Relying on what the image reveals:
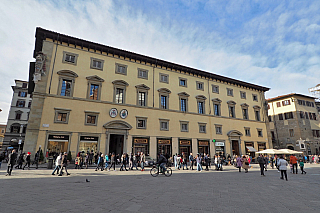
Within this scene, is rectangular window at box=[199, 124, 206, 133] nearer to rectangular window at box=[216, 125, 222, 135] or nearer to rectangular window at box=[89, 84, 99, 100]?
rectangular window at box=[216, 125, 222, 135]

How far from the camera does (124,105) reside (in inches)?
985

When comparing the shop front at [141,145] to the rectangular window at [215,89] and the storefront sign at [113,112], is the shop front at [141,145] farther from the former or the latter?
the rectangular window at [215,89]

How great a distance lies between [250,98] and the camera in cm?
3822

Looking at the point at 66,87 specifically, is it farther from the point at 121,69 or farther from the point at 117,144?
the point at 117,144

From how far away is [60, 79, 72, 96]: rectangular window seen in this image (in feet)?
73.2

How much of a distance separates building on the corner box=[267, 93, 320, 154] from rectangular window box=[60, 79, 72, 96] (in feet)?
145

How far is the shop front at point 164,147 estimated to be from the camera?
26.4m

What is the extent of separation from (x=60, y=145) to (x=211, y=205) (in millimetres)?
19880

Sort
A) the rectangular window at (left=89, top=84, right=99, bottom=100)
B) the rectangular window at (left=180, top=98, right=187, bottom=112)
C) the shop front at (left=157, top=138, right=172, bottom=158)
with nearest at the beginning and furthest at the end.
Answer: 1. the rectangular window at (left=89, top=84, right=99, bottom=100)
2. the shop front at (left=157, top=138, right=172, bottom=158)
3. the rectangular window at (left=180, top=98, right=187, bottom=112)

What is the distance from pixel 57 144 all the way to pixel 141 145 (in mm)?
10064

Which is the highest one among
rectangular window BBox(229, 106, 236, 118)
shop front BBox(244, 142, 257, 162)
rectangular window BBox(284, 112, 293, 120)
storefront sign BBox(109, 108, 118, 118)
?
rectangular window BBox(284, 112, 293, 120)

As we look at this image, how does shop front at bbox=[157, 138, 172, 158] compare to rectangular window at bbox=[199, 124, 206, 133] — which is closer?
shop front at bbox=[157, 138, 172, 158]

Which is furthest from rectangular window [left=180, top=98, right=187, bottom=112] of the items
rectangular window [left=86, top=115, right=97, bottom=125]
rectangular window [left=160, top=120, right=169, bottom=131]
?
rectangular window [left=86, top=115, right=97, bottom=125]

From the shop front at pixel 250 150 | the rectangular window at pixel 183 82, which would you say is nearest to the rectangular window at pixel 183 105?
the rectangular window at pixel 183 82
